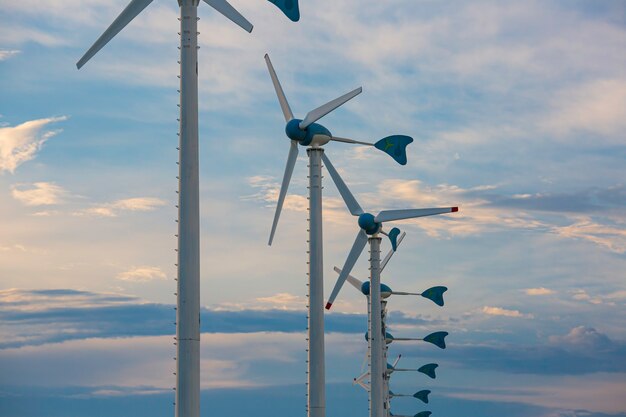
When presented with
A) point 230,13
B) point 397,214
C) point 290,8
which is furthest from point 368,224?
point 230,13

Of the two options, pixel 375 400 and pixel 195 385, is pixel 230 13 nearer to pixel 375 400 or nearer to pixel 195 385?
pixel 195 385

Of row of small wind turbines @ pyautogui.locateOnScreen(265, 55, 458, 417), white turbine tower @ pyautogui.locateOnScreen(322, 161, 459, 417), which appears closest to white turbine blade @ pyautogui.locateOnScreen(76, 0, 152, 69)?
row of small wind turbines @ pyautogui.locateOnScreen(265, 55, 458, 417)

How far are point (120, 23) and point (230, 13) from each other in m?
5.58

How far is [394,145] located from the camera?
244 ft

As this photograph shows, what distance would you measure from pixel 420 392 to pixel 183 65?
4407 inches

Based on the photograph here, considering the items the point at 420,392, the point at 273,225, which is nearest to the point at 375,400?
the point at 273,225

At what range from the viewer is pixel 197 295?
40125mm

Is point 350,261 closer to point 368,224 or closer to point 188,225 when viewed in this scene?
point 368,224

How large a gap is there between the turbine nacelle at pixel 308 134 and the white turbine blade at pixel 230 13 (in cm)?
2601

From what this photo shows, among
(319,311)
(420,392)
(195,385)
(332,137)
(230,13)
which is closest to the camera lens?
(195,385)

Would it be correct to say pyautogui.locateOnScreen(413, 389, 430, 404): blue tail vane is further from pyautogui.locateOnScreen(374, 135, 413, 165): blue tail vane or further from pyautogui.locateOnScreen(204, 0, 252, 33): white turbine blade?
pyautogui.locateOnScreen(204, 0, 252, 33): white turbine blade

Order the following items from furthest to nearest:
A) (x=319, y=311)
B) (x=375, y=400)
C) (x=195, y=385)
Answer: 1. (x=375, y=400)
2. (x=319, y=311)
3. (x=195, y=385)

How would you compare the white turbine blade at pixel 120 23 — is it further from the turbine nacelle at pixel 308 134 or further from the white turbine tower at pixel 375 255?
the white turbine tower at pixel 375 255

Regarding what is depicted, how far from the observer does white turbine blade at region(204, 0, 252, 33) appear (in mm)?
42344
